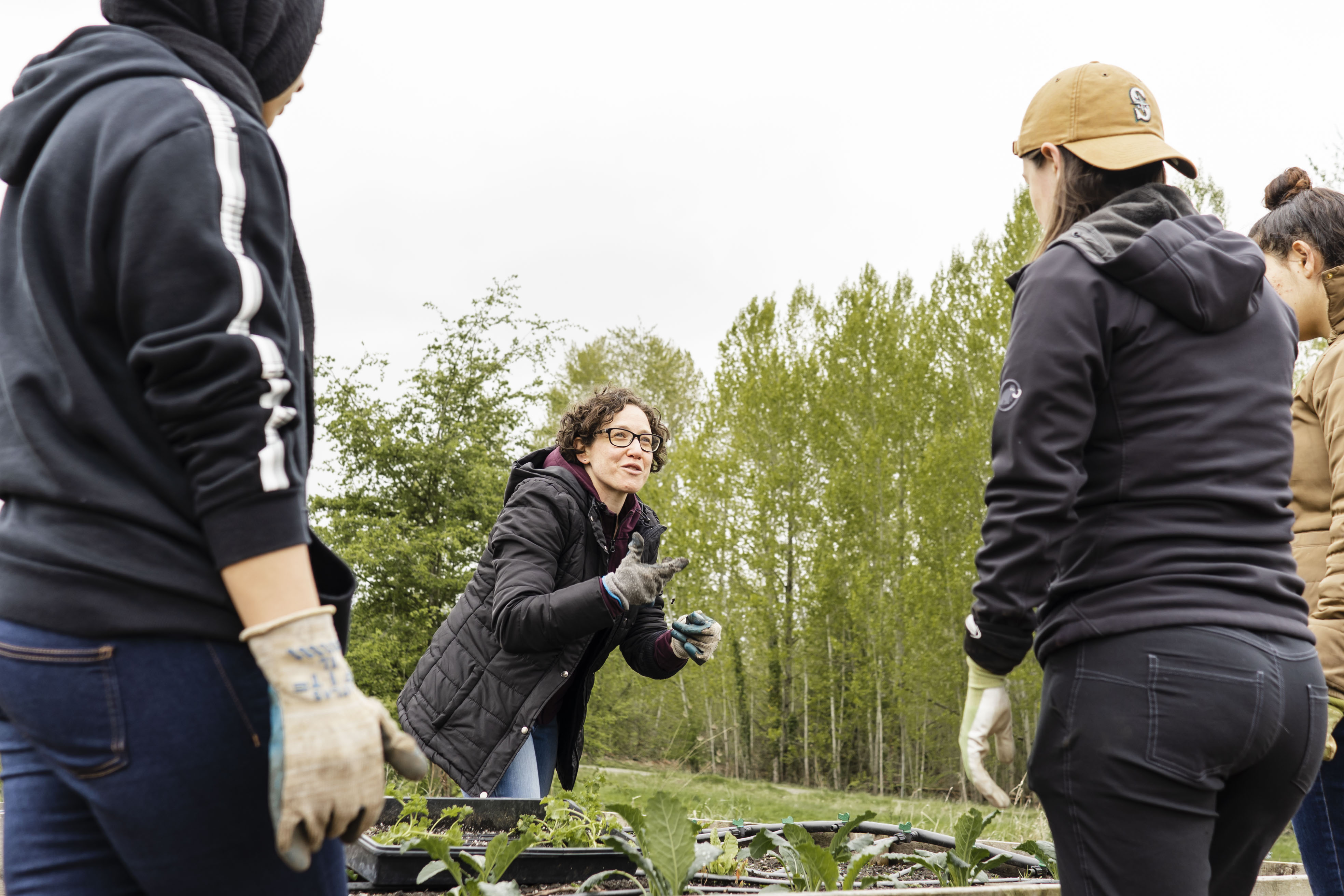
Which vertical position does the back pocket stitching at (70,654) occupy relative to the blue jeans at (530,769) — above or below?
above

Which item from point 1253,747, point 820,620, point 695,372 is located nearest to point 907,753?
point 820,620

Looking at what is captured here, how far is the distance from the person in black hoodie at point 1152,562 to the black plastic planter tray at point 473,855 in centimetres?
133

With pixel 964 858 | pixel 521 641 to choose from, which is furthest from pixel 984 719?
pixel 521 641

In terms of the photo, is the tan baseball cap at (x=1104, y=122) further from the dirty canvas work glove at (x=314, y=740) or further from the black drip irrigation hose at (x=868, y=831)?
the black drip irrigation hose at (x=868, y=831)

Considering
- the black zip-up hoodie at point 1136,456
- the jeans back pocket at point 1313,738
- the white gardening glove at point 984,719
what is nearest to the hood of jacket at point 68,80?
the black zip-up hoodie at point 1136,456

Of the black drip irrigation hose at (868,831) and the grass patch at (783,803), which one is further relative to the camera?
the grass patch at (783,803)

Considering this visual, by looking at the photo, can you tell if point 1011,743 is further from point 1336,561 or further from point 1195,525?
point 1336,561

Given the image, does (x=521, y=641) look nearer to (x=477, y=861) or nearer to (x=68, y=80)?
(x=477, y=861)

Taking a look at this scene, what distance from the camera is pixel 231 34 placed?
1316mm

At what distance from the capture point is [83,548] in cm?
108

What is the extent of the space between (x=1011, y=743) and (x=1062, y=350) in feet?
2.30

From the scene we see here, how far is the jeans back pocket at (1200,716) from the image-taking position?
1432 mm

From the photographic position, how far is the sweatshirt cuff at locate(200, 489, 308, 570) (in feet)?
3.46

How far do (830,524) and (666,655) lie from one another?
57.3 ft
